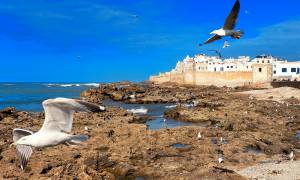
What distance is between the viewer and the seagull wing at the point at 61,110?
805 centimetres

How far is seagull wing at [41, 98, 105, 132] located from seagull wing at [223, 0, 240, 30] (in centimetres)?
360

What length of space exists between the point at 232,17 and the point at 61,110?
431 centimetres

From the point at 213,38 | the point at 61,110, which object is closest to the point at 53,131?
the point at 61,110

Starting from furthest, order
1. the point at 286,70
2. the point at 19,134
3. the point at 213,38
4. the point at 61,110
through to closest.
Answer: the point at 286,70, the point at 19,134, the point at 213,38, the point at 61,110

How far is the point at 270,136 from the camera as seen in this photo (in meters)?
19.9

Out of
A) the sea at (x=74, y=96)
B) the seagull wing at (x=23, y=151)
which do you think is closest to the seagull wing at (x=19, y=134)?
the seagull wing at (x=23, y=151)

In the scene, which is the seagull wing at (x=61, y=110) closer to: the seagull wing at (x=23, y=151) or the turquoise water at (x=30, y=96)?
the seagull wing at (x=23, y=151)

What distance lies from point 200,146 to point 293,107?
19.5 metres

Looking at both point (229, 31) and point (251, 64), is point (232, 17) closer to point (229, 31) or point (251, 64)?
point (229, 31)

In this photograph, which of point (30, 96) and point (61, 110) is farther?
point (30, 96)

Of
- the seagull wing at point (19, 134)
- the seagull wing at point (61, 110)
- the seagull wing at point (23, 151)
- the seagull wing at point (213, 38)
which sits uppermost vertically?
the seagull wing at point (213, 38)

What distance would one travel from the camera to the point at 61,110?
28.6 ft

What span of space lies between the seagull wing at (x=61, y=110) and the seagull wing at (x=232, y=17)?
11.8 feet

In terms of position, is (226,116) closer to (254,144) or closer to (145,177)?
(254,144)
